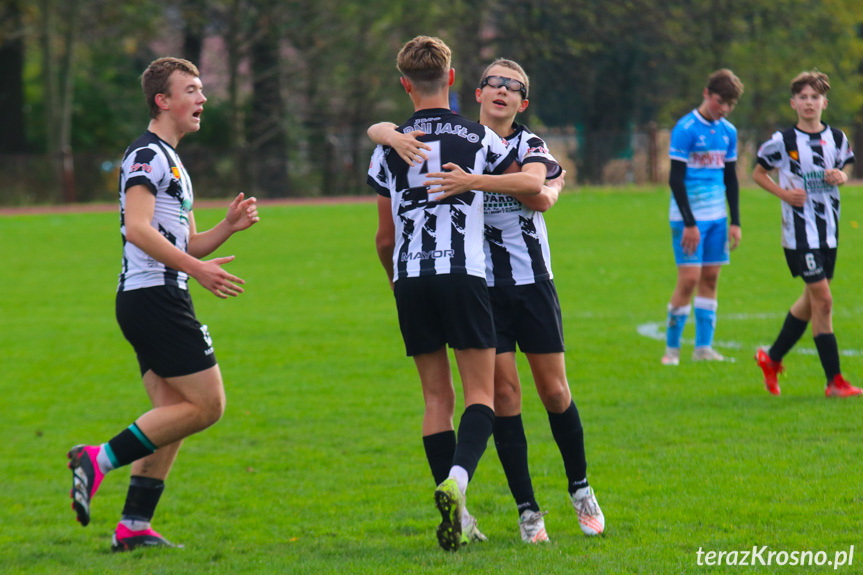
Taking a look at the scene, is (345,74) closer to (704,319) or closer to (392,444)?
(704,319)

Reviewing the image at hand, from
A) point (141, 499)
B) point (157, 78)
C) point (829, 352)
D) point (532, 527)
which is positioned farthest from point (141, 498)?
point (829, 352)

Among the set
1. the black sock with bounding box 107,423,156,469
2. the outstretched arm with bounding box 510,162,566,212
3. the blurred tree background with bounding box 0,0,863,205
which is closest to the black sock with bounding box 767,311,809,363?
the outstretched arm with bounding box 510,162,566,212

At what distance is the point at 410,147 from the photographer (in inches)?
168

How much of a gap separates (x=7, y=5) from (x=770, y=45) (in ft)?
103

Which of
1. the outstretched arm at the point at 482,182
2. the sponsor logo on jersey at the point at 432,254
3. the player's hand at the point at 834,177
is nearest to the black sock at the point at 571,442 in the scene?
the sponsor logo on jersey at the point at 432,254

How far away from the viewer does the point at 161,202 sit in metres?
4.70

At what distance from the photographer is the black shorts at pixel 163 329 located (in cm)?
470

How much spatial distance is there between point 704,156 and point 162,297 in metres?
5.44

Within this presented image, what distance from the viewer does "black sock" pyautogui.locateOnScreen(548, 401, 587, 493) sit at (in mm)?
4801

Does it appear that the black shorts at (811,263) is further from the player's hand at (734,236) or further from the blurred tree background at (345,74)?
the blurred tree background at (345,74)

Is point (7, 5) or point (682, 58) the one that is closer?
point (7, 5)

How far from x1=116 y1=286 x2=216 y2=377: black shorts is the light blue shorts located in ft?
16.8

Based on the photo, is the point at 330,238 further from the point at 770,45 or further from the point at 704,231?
the point at 770,45

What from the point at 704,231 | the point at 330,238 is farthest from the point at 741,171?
the point at 704,231
